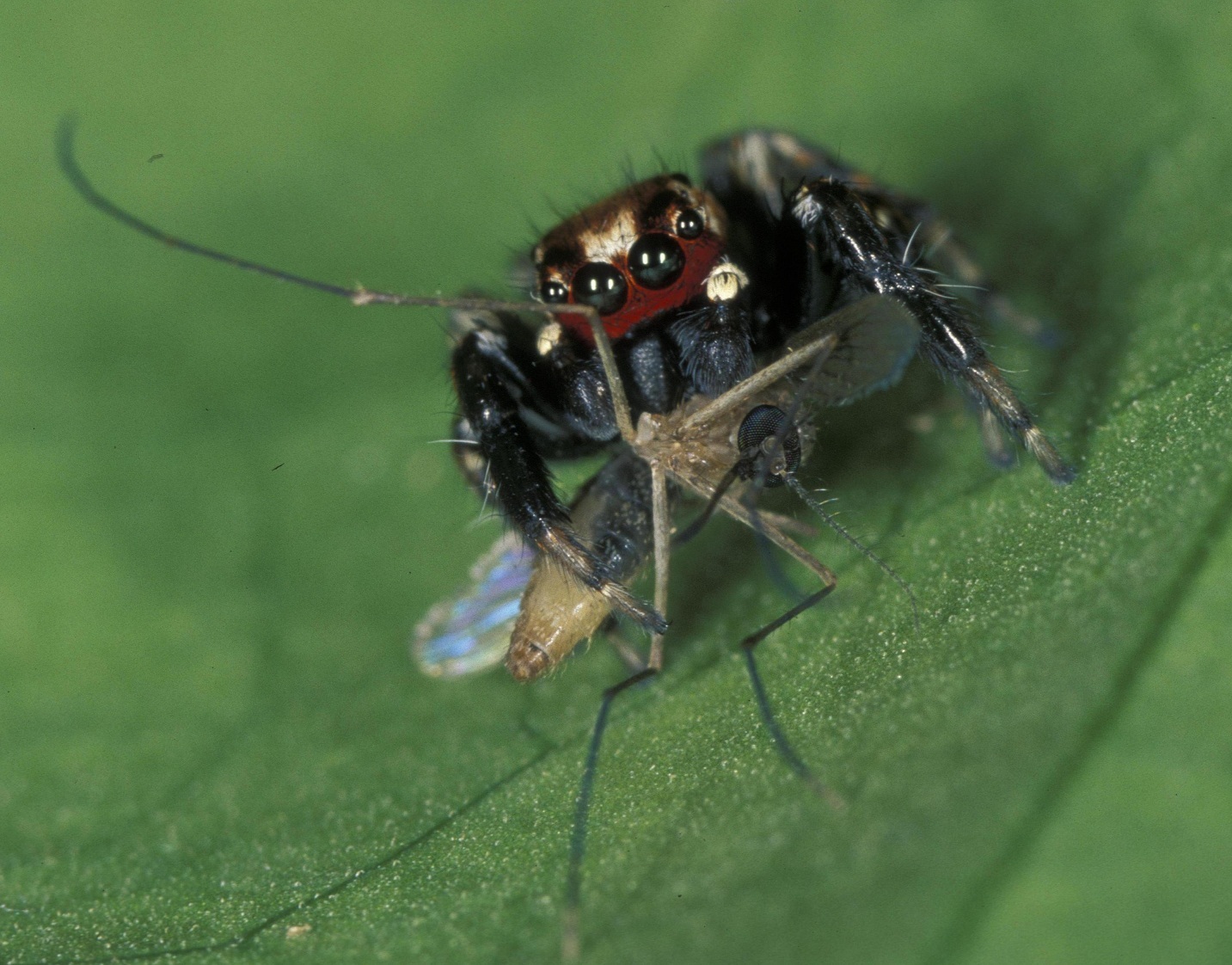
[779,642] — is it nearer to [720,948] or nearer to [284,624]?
[720,948]

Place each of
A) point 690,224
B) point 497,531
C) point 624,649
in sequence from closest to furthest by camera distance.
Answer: point 690,224, point 624,649, point 497,531

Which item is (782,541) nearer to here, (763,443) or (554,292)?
(763,443)

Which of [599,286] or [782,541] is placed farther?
[599,286]

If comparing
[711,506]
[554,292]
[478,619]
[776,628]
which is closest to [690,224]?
[554,292]

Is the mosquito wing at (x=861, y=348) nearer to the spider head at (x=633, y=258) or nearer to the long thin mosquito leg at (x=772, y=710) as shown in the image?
the spider head at (x=633, y=258)

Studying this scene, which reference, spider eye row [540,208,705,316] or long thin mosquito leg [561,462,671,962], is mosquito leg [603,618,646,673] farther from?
spider eye row [540,208,705,316]

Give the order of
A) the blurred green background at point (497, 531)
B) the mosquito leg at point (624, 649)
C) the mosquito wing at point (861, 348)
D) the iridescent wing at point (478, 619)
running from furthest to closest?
the iridescent wing at point (478, 619) < the mosquito leg at point (624, 649) < the mosquito wing at point (861, 348) < the blurred green background at point (497, 531)

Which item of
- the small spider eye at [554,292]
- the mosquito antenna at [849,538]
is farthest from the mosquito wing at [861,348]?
the small spider eye at [554,292]
